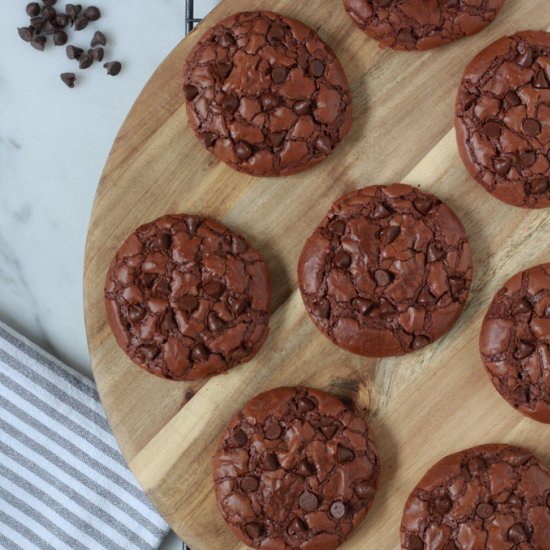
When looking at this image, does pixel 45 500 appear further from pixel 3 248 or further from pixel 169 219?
pixel 169 219

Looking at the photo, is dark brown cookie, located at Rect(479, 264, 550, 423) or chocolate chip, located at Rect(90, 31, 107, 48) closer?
dark brown cookie, located at Rect(479, 264, 550, 423)

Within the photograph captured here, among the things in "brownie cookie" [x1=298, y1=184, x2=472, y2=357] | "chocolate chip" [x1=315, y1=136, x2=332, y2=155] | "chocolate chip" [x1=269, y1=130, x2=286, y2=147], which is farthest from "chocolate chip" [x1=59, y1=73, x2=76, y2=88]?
"brownie cookie" [x1=298, y1=184, x2=472, y2=357]

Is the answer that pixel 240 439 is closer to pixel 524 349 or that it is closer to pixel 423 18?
pixel 524 349

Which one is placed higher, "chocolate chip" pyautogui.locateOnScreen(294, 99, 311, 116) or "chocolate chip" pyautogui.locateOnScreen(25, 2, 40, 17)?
"chocolate chip" pyautogui.locateOnScreen(25, 2, 40, 17)

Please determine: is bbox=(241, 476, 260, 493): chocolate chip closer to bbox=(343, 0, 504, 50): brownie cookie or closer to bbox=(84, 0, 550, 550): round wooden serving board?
bbox=(84, 0, 550, 550): round wooden serving board

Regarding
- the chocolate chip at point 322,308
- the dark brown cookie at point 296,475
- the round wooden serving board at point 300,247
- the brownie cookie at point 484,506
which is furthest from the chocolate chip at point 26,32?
the brownie cookie at point 484,506

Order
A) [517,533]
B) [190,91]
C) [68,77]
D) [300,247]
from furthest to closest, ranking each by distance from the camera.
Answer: [68,77]
[300,247]
[190,91]
[517,533]

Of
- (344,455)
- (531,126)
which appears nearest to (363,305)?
(344,455)
